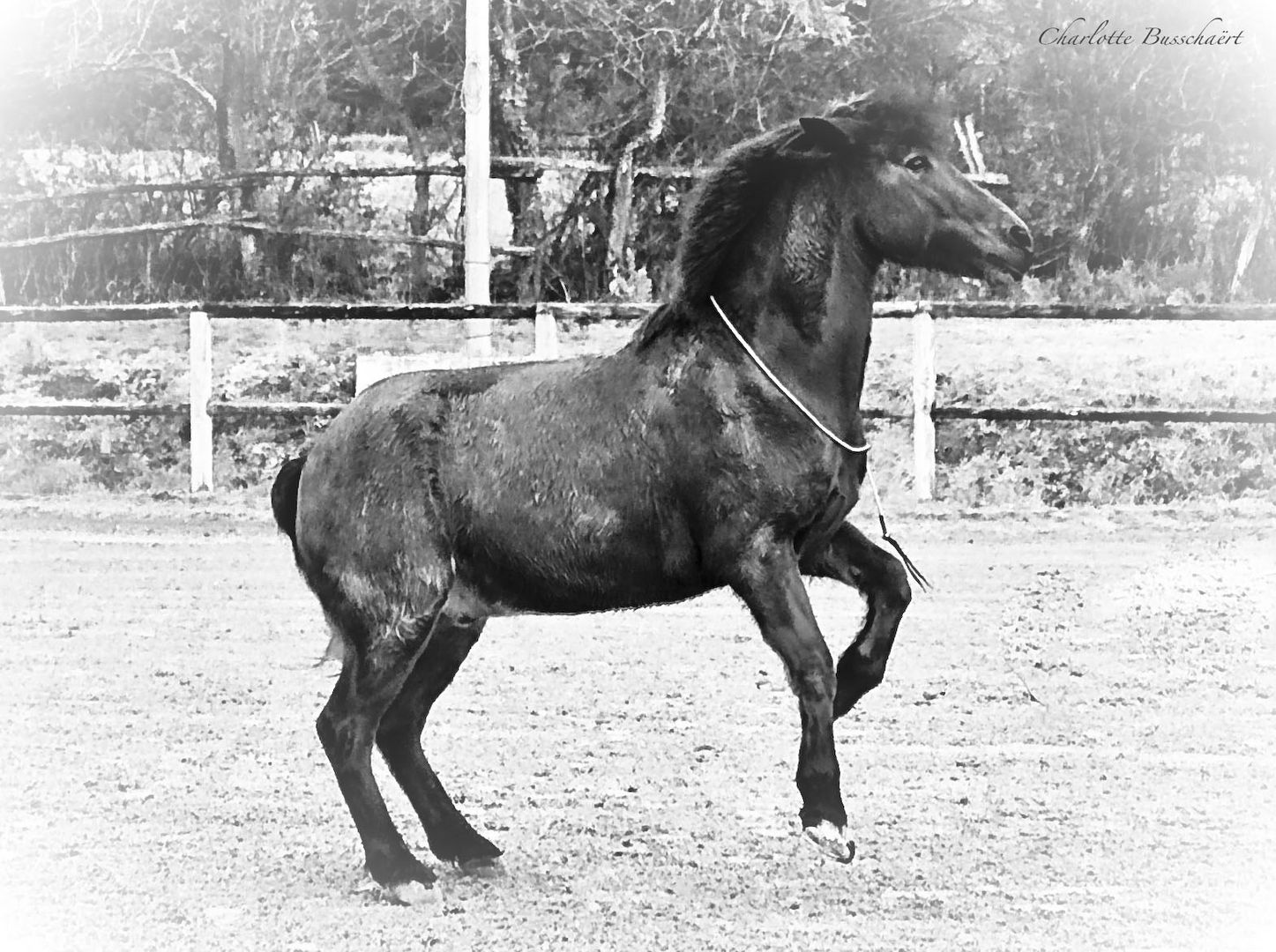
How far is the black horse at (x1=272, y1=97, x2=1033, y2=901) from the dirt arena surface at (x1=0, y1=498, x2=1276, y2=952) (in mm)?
427

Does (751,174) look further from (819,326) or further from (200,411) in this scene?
(200,411)

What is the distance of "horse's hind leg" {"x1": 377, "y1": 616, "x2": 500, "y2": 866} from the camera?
15.4ft

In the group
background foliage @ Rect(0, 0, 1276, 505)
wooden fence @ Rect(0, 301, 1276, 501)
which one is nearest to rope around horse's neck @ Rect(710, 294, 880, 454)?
wooden fence @ Rect(0, 301, 1276, 501)

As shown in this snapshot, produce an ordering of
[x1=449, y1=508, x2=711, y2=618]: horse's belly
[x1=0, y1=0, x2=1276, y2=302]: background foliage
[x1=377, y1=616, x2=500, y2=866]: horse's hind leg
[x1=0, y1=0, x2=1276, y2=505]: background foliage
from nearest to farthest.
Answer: [x1=449, y1=508, x2=711, y2=618]: horse's belly, [x1=377, y1=616, x2=500, y2=866]: horse's hind leg, [x1=0, y1=0, x2=1276, y2=505]: background foliage, [x1=0, y1=0, x2=1276, y2=302]: background foliage

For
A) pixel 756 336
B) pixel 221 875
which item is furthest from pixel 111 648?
pixel 756 336

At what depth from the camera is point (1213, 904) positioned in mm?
4387

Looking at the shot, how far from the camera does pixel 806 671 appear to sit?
4359mm

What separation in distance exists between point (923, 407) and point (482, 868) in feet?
28.1

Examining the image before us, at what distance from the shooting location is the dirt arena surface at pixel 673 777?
430 centimetres

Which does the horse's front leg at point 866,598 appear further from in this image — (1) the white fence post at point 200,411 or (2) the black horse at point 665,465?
(1) the white fence post at point 200,411

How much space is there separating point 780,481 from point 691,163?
1202 centimetres

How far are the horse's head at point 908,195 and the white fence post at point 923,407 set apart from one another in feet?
26.5
